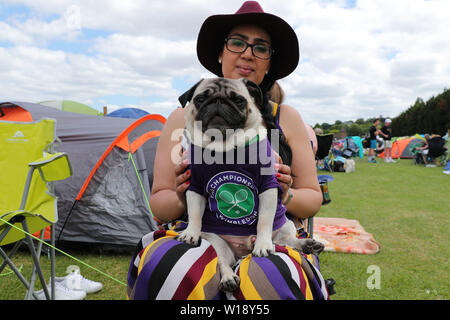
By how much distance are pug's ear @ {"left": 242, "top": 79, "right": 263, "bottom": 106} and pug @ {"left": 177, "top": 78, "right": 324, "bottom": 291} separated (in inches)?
1.5

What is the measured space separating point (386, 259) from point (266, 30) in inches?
131

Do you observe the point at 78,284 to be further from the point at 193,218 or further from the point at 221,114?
the point at 221,114

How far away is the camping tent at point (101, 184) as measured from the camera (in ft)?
12.7

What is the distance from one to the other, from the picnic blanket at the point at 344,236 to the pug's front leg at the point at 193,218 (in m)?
3.17

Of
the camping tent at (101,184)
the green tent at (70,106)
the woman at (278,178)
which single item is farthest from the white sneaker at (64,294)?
the green tent at (70,106)

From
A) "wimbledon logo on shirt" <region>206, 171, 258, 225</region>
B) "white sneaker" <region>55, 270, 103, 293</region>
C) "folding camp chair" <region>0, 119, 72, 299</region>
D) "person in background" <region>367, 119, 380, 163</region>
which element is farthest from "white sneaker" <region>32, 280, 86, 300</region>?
"person in background" <region>367, 119, 380, 163</region>

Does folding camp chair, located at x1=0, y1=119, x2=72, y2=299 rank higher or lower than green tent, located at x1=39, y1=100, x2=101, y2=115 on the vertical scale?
lower

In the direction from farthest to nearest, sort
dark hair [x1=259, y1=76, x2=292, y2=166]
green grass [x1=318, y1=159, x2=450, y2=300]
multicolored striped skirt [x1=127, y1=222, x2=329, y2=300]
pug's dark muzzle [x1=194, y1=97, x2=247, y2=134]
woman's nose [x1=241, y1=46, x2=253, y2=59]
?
green grass [x1=318, y1=159, x2=450, y2=300]
woman's nose [x1=241, y1=46, x2=253, y2=59]
dark hair [x1=259, y1=76, x2=292, y2=166]
pug's dark muzzle [x1=194, y1=97, x2=247, y2=134]
multicolored striped skirt [x1=127, y1=222, x2=329, y2=300]

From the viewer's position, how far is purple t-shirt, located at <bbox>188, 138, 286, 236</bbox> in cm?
155

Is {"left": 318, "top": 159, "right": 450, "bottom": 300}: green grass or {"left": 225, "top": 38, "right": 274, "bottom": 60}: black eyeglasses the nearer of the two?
{"left": 225, "top": 38, "right": 274, "bottom": 60}: black eyeglasses

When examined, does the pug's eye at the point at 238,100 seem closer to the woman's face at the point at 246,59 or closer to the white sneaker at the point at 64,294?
the woman's face at the point at 246,59

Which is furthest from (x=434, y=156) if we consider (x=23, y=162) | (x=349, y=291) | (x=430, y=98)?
(x=430, y=98)

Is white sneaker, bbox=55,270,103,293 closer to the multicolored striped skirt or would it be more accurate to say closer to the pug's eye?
the multicolored striped skirt

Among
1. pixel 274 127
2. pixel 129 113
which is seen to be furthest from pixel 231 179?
pixel 129 113
